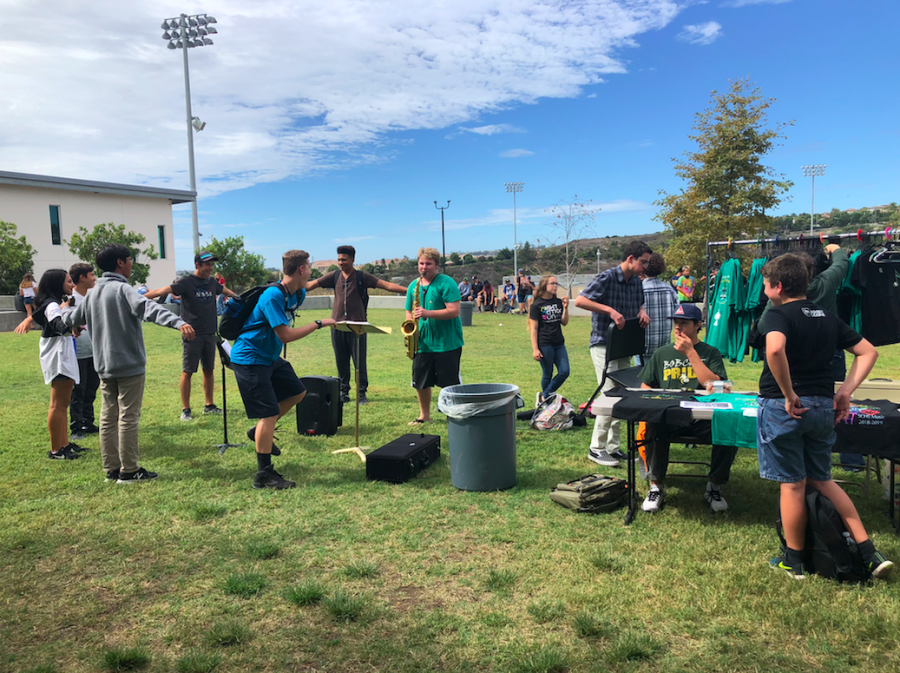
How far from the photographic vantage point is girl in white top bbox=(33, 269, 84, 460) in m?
5.75

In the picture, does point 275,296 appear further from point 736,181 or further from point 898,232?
point 736,181

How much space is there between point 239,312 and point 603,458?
134 inches

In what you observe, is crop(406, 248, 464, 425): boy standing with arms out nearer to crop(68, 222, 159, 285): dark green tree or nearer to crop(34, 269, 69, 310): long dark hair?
crop(34, 269, 69, 310): long dark hair

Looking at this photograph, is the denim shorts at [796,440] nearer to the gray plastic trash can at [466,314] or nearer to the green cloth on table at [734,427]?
the green cloth on table at [734,427]

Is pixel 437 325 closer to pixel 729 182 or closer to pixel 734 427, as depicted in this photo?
pixel 734 427

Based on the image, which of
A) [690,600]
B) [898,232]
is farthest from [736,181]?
[690,600]

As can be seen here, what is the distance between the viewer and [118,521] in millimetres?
4387

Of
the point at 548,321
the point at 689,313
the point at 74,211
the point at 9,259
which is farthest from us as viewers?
the point at 74,211

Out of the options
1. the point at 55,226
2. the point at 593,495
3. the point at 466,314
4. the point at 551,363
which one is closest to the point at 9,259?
the point at 55,226

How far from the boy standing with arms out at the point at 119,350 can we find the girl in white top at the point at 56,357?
80cm

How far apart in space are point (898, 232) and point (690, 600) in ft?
15.8

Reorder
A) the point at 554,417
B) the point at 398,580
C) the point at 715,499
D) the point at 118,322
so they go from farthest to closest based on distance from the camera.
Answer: the point at 554,417 < the point at 118,322 < the point at 715,499 < the point at 398,580

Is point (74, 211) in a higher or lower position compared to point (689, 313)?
higher

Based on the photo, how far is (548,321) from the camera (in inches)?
294
